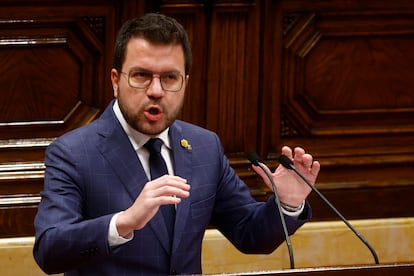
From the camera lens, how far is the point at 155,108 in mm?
2170

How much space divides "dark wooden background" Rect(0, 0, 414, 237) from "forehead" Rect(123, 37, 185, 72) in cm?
88

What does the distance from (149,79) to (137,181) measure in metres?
0.21

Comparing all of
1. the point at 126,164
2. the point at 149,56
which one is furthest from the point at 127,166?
the point at 149,56

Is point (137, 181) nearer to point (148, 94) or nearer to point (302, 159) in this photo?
point (148, 94)

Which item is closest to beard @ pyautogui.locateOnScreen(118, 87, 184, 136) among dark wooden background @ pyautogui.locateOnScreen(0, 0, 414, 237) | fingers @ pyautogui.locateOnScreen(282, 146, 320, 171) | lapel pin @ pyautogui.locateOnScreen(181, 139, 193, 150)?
lapel pin @ pyautogui.locateOnScreen(181, 139, 193, 150)

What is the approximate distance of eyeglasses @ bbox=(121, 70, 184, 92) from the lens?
2.16 metres

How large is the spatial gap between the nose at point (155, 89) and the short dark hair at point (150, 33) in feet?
0.24

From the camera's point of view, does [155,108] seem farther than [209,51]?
No

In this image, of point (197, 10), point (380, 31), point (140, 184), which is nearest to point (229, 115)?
point (197, 10)

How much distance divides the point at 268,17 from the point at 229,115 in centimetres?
30

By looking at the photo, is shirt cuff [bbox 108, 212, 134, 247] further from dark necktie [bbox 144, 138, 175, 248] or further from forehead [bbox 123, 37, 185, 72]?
forehead [bbox 123, 37, 185, 72]

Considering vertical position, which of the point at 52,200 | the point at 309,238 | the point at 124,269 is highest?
the point at 52,200

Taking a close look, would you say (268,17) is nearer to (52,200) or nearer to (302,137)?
(302,137)

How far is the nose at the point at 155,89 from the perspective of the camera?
215 cm
